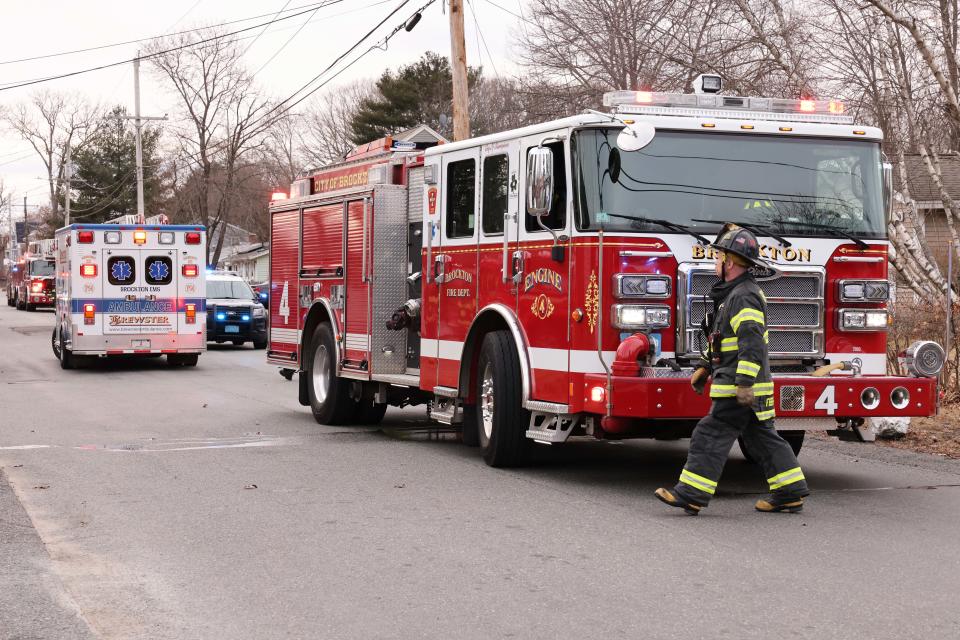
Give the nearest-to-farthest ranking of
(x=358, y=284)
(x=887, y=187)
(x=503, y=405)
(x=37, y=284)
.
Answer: (x=887, y=187), (x=503, y=405), (x=358, y=284), (x=37, y=284)

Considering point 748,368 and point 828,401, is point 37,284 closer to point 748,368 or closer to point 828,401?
point 828,401

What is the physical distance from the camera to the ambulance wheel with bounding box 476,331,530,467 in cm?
975

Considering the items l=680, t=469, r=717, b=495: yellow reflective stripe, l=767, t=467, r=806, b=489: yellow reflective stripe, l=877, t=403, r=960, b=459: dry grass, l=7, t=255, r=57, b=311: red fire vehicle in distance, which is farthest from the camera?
l=7, t=255, r=57, b=311: red fire vehicle in distance

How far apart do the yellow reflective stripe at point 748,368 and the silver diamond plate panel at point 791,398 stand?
→ 95 cm

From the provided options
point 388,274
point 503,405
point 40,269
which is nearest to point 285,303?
point 388,274

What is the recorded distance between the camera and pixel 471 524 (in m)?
7.75

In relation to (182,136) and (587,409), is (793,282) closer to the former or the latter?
(587,409)

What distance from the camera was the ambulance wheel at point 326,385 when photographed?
1327cm

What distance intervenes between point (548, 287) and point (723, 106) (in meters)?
1.88

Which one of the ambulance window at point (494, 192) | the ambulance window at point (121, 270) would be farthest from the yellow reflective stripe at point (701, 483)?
the ambulance window at point (121, 270)

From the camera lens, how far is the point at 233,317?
1099 inches

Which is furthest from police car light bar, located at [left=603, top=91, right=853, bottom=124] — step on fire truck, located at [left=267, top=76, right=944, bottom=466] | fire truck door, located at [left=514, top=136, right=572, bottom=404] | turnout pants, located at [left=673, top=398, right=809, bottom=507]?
turnout pants, located at [left=673, top=398, right=809, bottom=507]

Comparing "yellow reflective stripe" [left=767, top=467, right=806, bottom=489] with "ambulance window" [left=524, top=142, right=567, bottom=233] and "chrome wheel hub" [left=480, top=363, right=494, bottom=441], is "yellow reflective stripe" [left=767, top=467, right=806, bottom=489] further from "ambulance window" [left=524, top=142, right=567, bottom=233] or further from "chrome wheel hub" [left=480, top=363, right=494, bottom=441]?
"chrome wheel hub" [left=480, top=363, right=494, bottom=441]

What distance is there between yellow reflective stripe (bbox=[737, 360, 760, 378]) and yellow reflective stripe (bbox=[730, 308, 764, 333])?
0.21 meters
